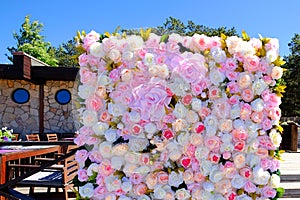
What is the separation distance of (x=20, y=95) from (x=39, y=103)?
1.69 feet

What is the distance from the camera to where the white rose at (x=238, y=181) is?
4.65 ft

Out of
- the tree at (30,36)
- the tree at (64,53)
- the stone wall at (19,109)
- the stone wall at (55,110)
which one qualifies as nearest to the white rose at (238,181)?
the stone wall at (55,110)

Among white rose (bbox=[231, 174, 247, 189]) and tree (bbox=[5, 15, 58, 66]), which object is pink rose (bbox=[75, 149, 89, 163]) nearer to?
white rose (bbox=[231, 174, 247, 189])

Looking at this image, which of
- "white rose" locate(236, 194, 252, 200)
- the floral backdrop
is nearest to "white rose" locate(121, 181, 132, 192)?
the floral backdrop

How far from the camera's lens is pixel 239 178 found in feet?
4.65

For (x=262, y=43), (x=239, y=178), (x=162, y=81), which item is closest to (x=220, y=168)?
(x=239, y=178)

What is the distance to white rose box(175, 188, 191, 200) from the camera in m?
1.40

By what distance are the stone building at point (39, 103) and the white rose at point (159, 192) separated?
26.3 feet

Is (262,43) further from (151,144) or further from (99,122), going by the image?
(99,122)

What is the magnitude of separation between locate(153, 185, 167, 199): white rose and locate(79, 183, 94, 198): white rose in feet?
0.81

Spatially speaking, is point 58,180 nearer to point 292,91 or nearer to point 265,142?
point 265,142

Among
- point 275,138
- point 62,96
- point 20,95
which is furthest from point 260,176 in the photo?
point 20,95

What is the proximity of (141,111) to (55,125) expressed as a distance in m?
8.64

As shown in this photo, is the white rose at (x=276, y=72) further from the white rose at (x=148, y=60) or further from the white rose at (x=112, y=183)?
the white rose at (x=112, y=183)
